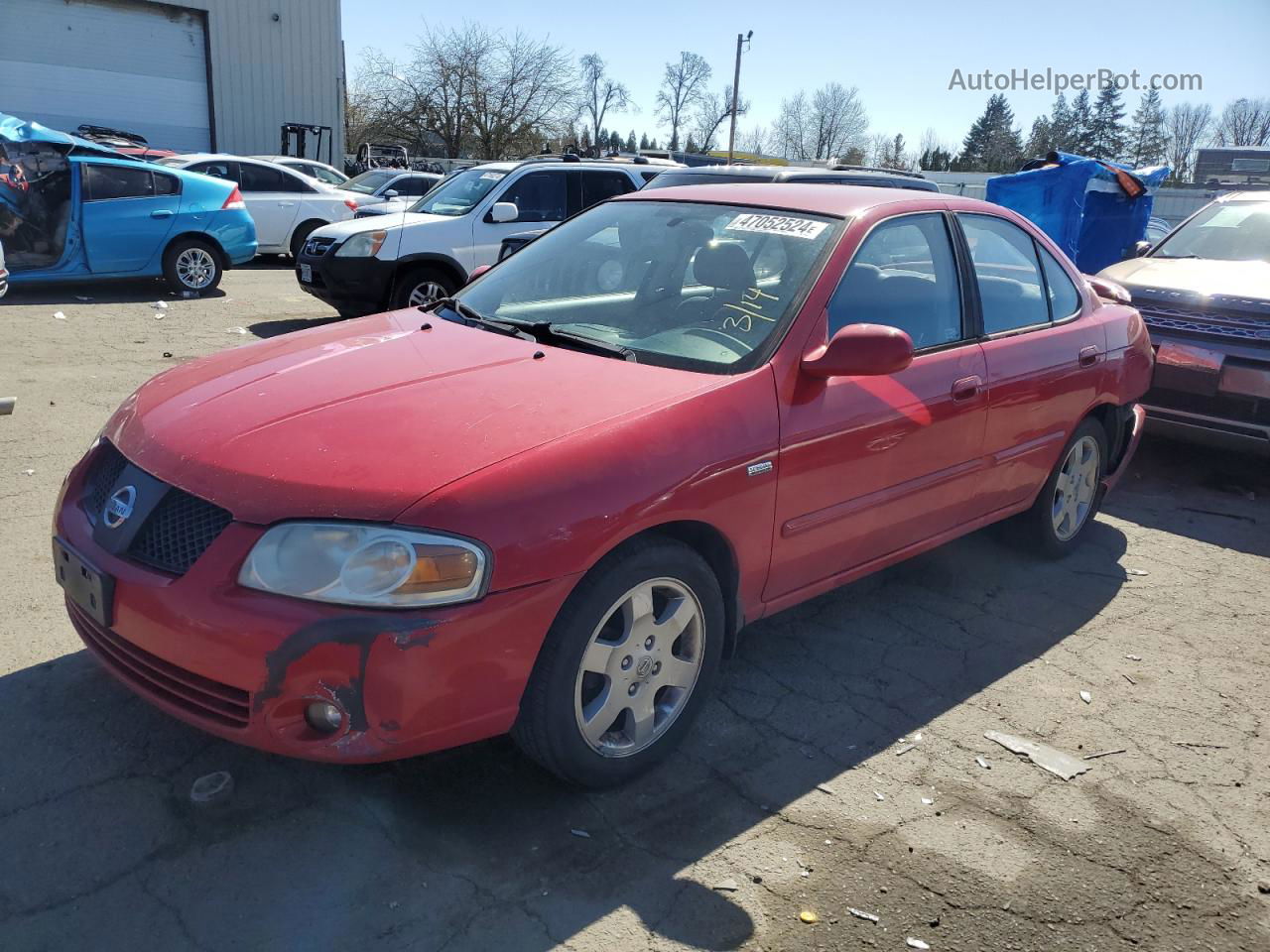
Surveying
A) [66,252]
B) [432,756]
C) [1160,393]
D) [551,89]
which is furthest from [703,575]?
[551,89]

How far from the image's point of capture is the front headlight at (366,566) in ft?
7.71

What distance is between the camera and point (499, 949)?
89.7 inches

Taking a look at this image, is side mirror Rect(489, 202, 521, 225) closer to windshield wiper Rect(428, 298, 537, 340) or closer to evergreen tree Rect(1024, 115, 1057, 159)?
windshield wiper Rect(428, 298, 537, 340)

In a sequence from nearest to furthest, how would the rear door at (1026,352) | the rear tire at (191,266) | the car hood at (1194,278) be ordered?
the rear door at (1026,352) < the car hood at (1194,278) < the rear tire at (191,266)

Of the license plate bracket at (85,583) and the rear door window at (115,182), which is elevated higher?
the rear door window at (115,182)

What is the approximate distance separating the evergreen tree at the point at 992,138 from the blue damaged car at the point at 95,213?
63.6 meters

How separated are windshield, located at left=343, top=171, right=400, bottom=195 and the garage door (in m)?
9.05

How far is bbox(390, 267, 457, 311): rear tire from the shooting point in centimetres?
930

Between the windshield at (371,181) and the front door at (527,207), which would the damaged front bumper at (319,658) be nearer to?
the front door at (527,207)

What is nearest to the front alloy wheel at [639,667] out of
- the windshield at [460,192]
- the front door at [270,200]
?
the windshield at [460,192]

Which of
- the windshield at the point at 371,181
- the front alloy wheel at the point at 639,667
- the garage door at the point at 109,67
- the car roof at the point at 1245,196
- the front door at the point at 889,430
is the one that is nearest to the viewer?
the front alloy wheel at the point at 639,667

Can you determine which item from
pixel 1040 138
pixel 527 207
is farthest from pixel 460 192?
pixel 1040 138

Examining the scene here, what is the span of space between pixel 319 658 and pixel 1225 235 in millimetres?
7682

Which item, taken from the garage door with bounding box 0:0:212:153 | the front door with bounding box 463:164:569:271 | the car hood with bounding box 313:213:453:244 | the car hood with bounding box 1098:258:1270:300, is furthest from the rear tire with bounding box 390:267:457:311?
the garage door with bounding box 0:0:212:153
